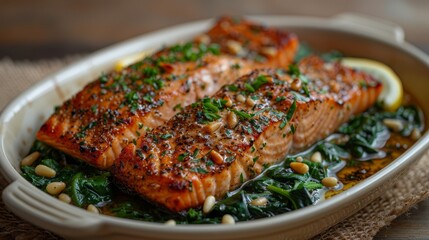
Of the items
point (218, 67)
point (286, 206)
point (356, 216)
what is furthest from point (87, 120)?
point (356, 216)

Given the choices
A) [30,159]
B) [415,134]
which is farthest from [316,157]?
[30,159]

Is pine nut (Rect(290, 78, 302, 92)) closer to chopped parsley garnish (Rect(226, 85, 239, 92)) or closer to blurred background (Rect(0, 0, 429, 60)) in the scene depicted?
chopped parsley garnish (Rect(226, 85, 239, 92))

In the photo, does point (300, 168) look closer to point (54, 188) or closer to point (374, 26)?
point (54, 188)

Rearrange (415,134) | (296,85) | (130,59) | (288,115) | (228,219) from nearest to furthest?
(228,219) → (288,115) → (296,85) → (415,134) → (130,59)

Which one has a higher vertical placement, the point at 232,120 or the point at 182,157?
the point at 232,120

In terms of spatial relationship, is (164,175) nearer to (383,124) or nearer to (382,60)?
(383,124)

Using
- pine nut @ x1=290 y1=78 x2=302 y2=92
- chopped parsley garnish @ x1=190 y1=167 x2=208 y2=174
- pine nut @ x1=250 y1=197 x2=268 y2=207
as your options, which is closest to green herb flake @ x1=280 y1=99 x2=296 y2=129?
pine nut @ x1=290 y1=78 x2=302 y2=92
